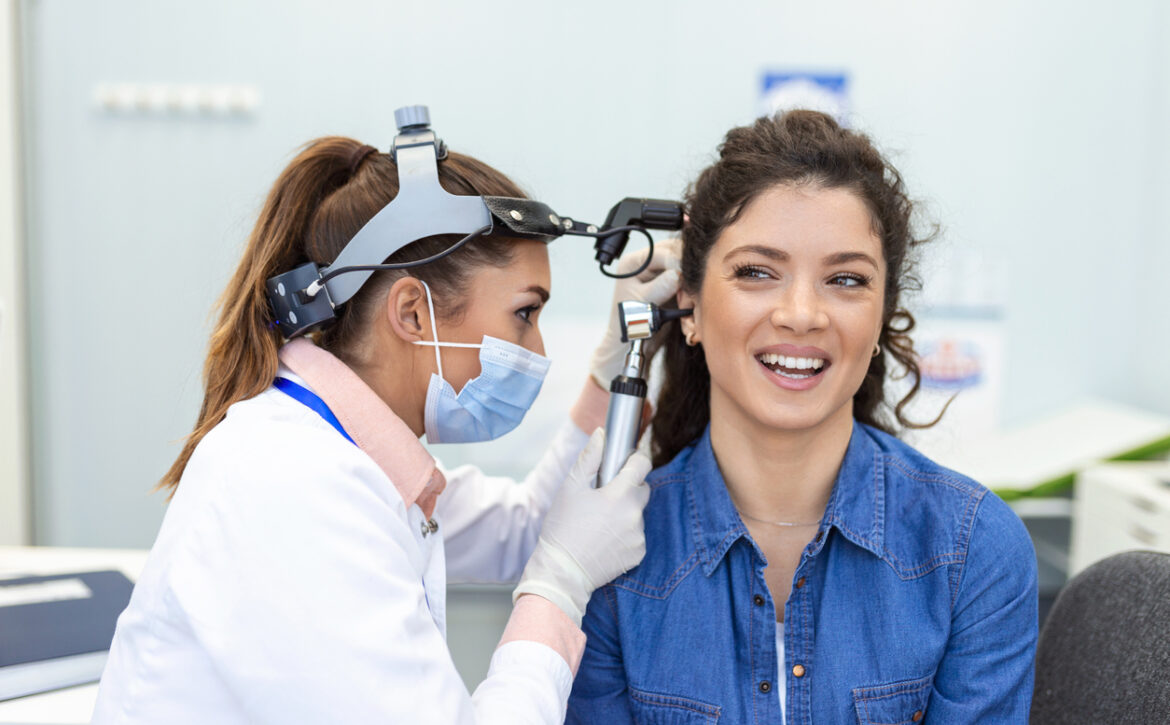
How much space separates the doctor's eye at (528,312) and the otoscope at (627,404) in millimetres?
120

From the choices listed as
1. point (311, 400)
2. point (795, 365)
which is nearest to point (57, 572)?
point (311, 400)

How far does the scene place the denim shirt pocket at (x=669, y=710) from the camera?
1089mm

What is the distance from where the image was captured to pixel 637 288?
1.39 metres

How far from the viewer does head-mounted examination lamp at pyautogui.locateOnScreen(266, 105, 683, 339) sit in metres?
1.05

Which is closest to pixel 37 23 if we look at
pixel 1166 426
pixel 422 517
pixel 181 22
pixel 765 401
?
pixel 181 22

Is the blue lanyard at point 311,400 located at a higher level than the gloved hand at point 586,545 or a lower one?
higher

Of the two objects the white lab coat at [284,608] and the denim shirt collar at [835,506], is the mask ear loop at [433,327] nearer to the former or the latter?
the white lab coat at [284,608]

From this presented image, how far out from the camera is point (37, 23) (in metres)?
2.57

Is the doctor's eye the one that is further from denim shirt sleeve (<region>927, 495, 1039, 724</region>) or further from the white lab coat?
denim shirt sleeve (<region>927, 495, 1039, 724</region>)

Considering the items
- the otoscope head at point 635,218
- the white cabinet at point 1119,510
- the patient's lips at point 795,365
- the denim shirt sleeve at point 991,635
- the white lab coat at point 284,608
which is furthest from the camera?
the white cabinet at point 1119,510

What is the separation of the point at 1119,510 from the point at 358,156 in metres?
1.93

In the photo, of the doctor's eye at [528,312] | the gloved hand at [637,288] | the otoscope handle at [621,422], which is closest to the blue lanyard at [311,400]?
the doctor's eye at [528,312]

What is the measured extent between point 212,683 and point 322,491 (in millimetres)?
213

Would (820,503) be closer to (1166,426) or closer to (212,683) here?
(212,683)
